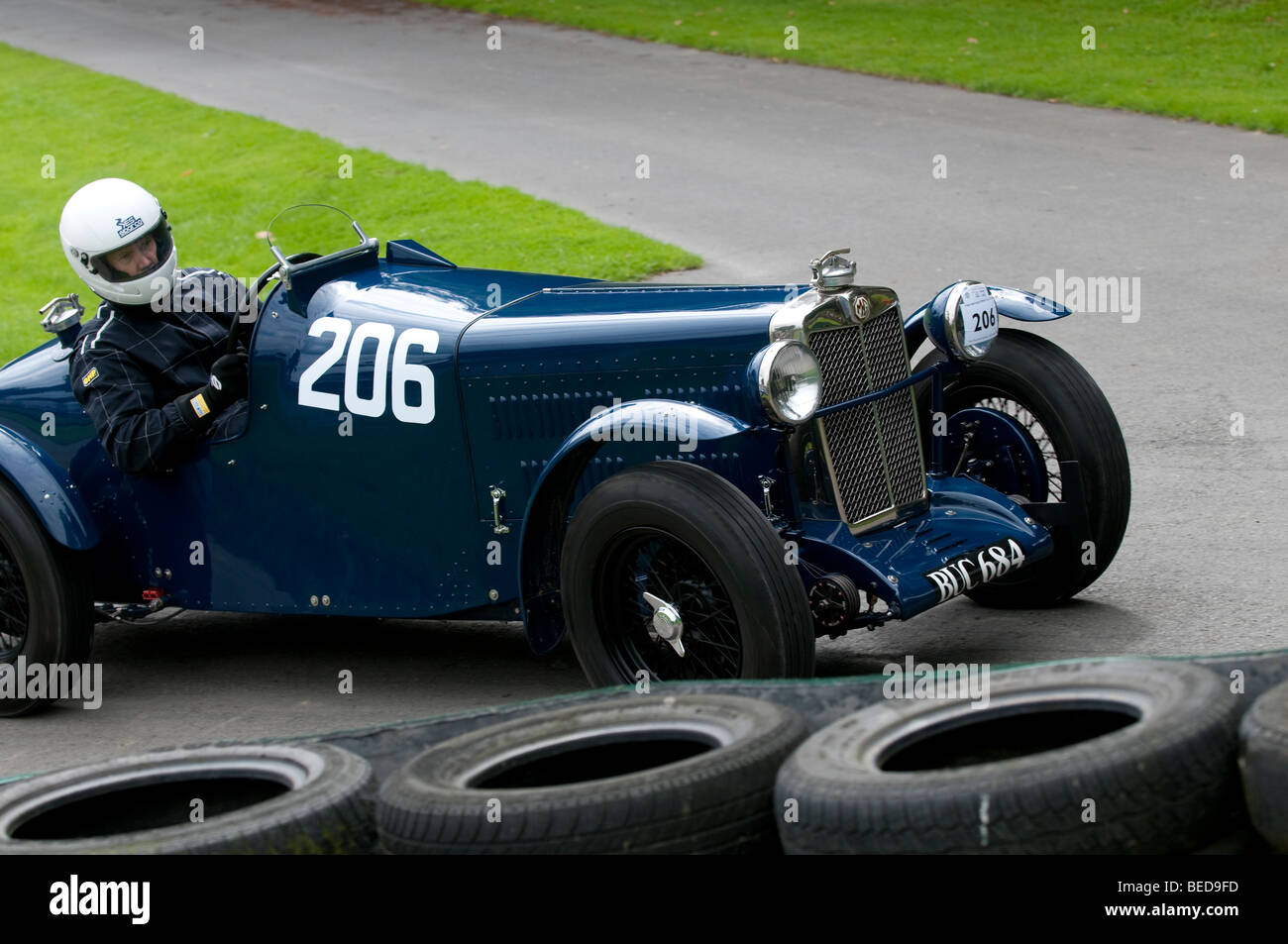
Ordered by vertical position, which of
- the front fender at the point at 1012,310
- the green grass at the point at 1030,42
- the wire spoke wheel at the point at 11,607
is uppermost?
the green grass at the point at 1030,42

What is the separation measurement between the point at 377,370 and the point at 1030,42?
44.4 feet

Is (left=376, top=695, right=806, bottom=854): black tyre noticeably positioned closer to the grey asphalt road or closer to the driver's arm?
the grey asphalt road

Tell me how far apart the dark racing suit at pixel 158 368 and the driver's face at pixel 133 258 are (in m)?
0.13

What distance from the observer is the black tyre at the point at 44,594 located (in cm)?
551

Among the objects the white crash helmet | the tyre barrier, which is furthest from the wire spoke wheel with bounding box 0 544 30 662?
the tyre barrier

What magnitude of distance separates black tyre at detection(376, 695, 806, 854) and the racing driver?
206 cm

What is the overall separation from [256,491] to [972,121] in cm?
1007

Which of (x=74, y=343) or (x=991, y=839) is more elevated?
(x=74, y=343)

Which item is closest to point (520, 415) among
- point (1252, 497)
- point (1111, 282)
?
point (1252, 497)

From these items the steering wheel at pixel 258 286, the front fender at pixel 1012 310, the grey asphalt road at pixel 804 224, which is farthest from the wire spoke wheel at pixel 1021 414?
the steering wheel at pixel 258 286

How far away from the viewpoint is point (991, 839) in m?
3.00

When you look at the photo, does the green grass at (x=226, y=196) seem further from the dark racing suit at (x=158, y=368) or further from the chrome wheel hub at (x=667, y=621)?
the chrome wheel hub at (x=667, y=621)

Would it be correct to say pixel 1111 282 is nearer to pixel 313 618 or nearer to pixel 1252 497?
pixel 1252 497

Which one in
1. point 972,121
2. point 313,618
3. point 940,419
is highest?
point 972,121
